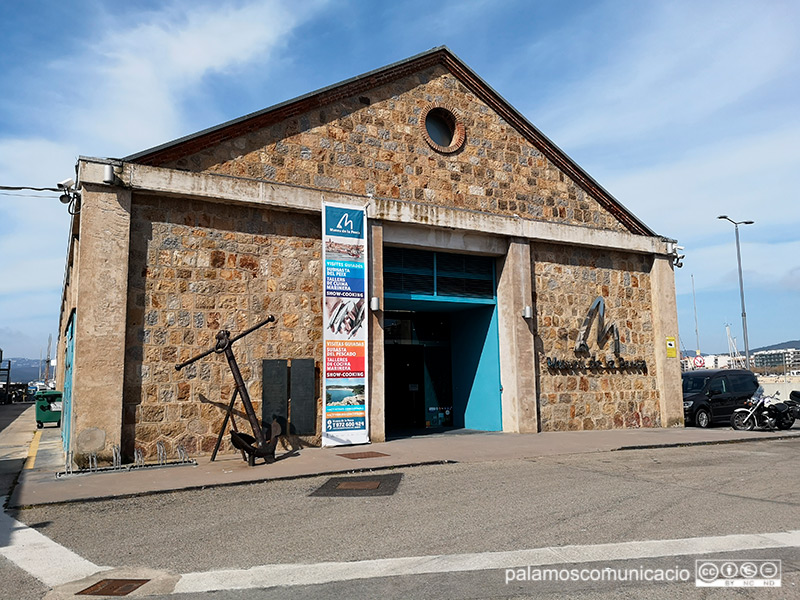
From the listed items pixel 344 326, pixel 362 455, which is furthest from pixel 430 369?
pixel 362 455

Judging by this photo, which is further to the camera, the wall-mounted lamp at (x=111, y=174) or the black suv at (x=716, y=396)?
the black suv at (x=716, y=396)

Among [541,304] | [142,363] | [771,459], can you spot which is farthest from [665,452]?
[142,363]

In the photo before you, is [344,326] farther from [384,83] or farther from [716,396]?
[716,396]

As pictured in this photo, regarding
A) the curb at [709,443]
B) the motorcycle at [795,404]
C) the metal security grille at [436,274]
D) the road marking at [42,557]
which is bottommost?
the curb at [709,443]

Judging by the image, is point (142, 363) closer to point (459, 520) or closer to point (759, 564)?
point (459, 520)

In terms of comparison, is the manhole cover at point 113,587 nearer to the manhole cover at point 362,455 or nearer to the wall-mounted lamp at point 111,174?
the manhole cover at point 362,455

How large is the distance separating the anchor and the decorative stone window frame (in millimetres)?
6691

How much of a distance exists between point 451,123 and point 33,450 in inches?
510

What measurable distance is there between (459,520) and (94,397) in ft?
23.7

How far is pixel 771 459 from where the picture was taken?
37.4ft

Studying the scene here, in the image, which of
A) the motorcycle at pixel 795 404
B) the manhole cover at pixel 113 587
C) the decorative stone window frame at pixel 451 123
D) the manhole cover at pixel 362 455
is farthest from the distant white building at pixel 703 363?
the manhole cover at pixel 113 587

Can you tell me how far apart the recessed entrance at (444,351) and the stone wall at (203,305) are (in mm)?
3219

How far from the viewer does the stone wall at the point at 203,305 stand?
1146 centimetres

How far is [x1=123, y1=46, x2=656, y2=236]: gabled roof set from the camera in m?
12.2
